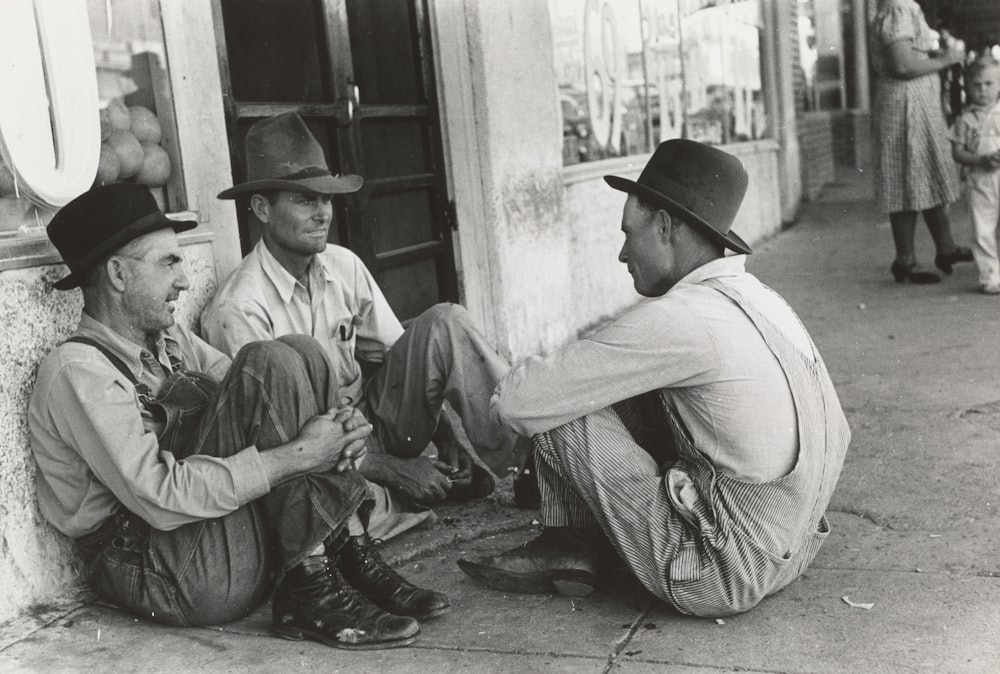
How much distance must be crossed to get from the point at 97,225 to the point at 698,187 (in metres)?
1.54

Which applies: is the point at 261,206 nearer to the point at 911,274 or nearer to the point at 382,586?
the point at 382,586

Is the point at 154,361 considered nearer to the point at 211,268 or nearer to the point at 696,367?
the point at 211,268

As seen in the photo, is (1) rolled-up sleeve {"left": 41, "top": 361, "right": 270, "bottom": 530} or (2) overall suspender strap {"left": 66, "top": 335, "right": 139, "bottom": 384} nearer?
(1) rolled-up sleeve {"left": 41, "top": 361, "right": 270, "bottom": 530}

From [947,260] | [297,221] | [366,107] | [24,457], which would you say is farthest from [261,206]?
[947,260]

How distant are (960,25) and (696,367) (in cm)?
2082

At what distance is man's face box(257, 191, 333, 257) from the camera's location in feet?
12.2

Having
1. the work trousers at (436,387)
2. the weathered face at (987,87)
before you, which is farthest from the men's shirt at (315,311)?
the weathered face at (987,87)

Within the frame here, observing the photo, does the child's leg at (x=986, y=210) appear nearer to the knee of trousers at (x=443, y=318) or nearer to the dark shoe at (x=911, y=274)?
the dark shoe at (x=911, y=274)

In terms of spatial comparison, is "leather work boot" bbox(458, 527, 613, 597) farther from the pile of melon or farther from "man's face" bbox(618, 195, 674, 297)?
the pile of melon

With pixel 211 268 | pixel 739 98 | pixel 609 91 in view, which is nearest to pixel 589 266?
pixel 609 91

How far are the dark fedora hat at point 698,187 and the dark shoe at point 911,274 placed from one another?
5.39 meters

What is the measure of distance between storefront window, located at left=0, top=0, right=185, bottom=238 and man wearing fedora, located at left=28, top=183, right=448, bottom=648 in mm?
305

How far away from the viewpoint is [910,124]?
7.59 m

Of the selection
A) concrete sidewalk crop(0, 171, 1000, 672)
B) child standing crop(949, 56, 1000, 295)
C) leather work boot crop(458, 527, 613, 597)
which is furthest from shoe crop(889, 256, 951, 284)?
leather work boot crop(458, 527, 613, 597)
